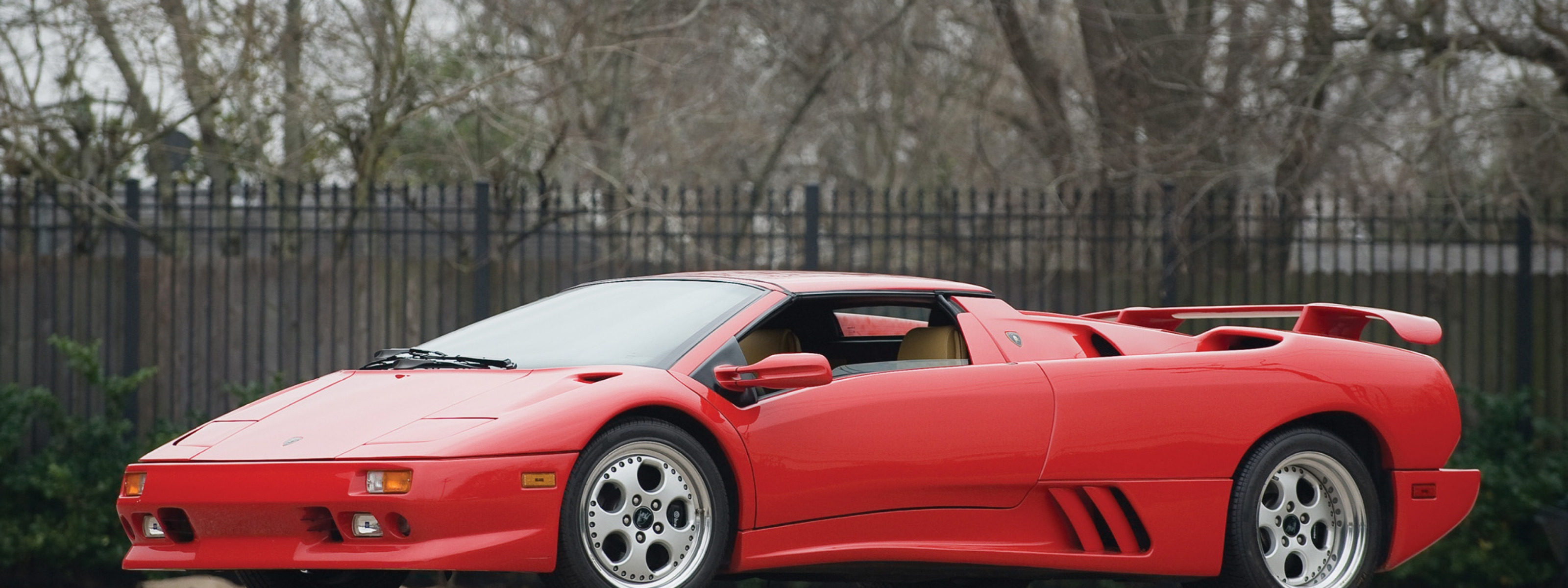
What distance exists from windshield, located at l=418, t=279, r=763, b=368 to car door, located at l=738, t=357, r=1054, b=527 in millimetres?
427

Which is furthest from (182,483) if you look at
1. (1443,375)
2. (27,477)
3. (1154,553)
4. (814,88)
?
(814,88)

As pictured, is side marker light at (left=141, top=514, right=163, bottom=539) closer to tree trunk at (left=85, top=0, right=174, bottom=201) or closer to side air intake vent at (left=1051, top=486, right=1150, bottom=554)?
side air intake vent at (left=1051, top=486, right=1150, bottom=554)

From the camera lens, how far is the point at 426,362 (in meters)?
5.17

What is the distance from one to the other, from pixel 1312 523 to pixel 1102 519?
100 cm

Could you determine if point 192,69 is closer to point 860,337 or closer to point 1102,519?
point 860,337

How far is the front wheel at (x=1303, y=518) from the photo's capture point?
557 centimetres

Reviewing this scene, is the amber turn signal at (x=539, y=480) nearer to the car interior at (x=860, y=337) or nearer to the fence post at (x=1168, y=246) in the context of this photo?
the car interior at (x=860, y=337)

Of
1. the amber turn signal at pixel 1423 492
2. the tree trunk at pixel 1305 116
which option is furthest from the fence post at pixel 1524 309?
the amber turn signal at pixel 1423 492

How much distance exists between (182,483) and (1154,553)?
347cm

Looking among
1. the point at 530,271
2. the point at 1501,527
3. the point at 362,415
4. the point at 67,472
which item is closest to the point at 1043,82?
the point at 530,271

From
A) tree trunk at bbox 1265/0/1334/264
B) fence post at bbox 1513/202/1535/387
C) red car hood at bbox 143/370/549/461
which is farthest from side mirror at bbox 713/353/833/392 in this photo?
fence post at bbox 1513/202/1535/387

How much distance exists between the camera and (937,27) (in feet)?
64.1

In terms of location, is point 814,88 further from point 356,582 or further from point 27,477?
point 356,582

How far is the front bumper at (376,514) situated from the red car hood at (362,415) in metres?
0.10
